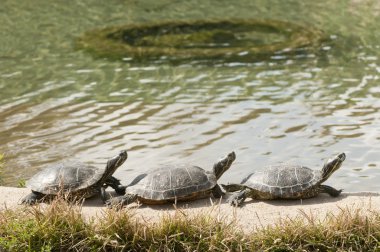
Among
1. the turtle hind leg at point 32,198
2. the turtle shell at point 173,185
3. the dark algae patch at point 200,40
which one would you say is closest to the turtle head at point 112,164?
the turtle shell at point 173,185

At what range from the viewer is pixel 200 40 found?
18.7 metres

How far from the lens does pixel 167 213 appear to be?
22.2ft

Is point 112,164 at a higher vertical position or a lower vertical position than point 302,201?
higher

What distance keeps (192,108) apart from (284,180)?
18.3ft

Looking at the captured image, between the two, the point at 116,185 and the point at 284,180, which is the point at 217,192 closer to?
the point at 284,180

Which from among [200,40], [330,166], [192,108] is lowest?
[192,108]

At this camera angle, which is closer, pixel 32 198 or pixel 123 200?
pixel 123 200

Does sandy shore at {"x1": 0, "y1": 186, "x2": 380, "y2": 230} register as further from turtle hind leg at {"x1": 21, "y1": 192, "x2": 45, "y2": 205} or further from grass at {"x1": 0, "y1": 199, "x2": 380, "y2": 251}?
grass at {"x1": 0, "y1": 199, "x2": 380, "y2": 251}

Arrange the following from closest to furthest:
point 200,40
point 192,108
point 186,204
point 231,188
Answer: point 186,204, point 231,188, point 192,108, point 200,40

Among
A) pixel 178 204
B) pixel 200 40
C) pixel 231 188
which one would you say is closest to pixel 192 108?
pixel 231 188

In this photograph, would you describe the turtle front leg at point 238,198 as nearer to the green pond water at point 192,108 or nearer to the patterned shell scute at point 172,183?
the patterned shell scute at point 172,183

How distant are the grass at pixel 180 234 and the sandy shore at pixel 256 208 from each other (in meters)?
0.21

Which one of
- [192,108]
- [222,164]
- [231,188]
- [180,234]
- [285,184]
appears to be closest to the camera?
[180,234]

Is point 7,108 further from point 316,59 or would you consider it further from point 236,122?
point 316,59
